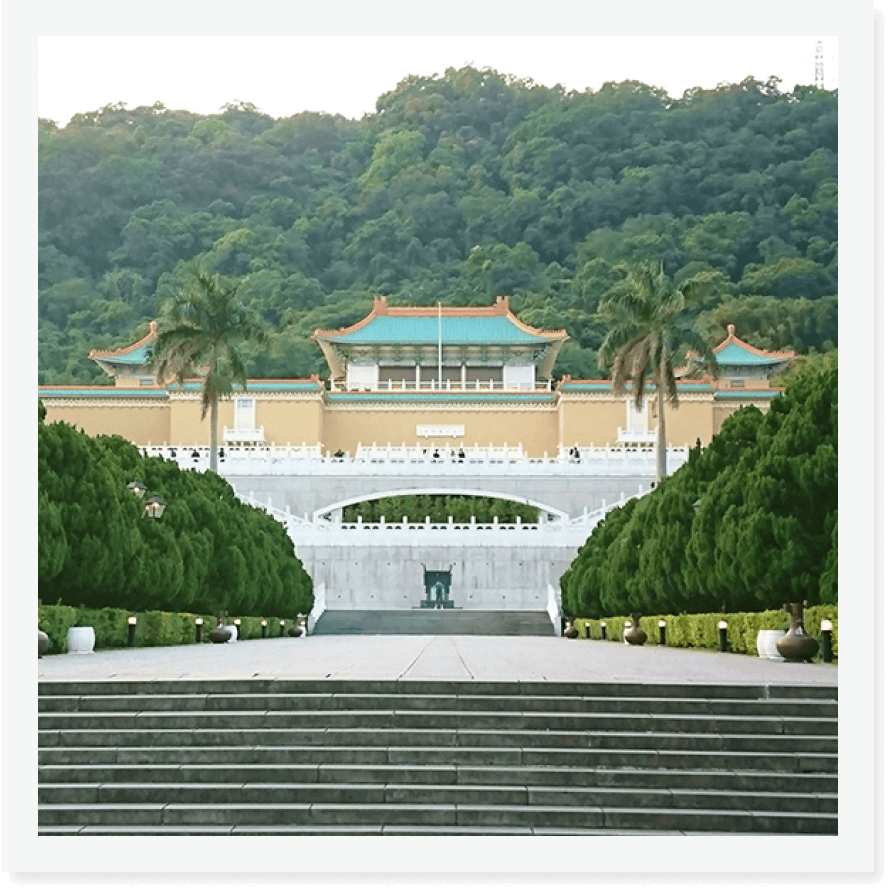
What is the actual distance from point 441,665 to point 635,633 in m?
7.16

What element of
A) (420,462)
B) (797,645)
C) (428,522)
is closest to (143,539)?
(797,645)

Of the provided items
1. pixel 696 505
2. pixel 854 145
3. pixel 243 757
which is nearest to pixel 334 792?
pixel 243 757

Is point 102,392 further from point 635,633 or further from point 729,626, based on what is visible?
point 729,626

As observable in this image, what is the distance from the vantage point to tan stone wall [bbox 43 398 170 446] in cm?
4722

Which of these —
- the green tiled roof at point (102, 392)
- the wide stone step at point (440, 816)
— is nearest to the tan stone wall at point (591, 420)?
the green tiled roof at point (102, 392)

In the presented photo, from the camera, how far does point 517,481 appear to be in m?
41.1

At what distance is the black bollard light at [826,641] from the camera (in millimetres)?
12133

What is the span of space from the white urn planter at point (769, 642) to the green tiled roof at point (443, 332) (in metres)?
37.4

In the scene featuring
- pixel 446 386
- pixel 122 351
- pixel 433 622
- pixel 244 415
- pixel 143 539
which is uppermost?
pixel 122 351

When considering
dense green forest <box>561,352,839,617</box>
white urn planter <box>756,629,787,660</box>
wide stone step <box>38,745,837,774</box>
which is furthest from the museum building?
wide stone step <box>38,745,837,774</box>

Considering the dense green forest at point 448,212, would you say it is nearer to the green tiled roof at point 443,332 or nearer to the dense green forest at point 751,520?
the green tiled roof at point 443,332

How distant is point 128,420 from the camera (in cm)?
4731
